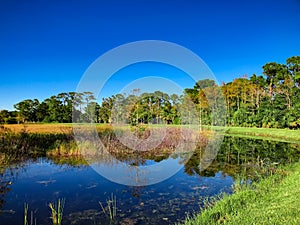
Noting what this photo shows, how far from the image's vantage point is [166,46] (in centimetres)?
1059

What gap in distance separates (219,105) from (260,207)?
102ft

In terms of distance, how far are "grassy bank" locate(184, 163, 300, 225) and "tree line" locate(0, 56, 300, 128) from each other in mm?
16960

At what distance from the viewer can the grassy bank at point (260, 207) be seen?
3.62m

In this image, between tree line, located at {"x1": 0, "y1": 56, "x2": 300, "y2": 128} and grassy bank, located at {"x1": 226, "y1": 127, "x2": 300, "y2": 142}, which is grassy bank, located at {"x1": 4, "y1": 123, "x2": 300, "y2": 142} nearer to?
grassy bank, located at {"x1": 226, "y1": 127, "x2": 300, "y2": 142}

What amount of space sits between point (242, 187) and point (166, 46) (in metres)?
6.79

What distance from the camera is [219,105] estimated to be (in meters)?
34.3

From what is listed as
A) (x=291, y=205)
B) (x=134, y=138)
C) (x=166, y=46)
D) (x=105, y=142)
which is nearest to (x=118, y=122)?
(x=134, y=138)

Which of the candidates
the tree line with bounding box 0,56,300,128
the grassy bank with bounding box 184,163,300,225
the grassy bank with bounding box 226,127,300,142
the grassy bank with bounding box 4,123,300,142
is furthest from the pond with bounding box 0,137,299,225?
the tree line with bounding box 0,56,300,128

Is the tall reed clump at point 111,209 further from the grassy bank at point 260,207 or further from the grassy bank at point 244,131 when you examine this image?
the grassy bank at point 244,131

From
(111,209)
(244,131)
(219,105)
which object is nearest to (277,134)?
(244,131)

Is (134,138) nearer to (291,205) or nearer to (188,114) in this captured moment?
(291,205)

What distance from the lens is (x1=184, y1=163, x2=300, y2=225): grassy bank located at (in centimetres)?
362

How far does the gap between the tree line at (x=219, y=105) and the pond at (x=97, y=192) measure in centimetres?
1365

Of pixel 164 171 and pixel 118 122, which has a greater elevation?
pixel 118 122
